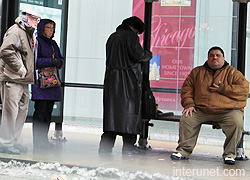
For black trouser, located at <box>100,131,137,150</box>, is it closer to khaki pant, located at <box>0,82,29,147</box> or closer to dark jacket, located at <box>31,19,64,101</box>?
dark jacket, located at <box>31,19,64,101</box>

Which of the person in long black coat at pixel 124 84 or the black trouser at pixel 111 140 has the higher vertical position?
the person in long black coat at pixel 124 84

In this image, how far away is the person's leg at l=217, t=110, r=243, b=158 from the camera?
20.0ft

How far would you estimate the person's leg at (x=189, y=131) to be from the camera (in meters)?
6.26

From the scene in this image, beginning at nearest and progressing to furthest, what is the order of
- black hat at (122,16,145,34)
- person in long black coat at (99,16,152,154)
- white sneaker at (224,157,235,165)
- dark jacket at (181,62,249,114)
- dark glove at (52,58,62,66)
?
white sneaker at (224,157,235,165), dark jacket at (181,62,249,114), person in long black coat at (99,16,152,154), black hat at (122,16,145,34), dark glove at (52,58,62,66)

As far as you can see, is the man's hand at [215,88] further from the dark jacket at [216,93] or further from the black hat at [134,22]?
the black hat at [134,22]

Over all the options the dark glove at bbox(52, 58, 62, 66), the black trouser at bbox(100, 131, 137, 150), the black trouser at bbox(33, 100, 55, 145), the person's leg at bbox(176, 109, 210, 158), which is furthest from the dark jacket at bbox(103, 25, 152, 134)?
the black trouser at bbox(33, 100, 55, 145)

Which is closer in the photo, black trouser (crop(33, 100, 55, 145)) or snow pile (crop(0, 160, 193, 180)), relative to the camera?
snow pile (crop(0, 160, 193, 180))

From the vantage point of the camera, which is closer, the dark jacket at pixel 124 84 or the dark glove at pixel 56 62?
the dark jacket at pixel 124 84

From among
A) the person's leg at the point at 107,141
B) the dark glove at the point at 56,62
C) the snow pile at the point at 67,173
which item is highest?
the dark glove at the point at 56,62

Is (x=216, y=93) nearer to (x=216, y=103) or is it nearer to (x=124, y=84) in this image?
(x=216, y=103)

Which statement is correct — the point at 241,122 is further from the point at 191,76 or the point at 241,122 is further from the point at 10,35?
the point at 10,35

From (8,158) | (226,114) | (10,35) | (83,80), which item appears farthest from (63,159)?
(83,80)

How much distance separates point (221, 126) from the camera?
20.4 feet

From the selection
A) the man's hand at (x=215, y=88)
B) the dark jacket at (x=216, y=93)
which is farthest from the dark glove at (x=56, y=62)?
the man's hand at (x=215, y=88)
